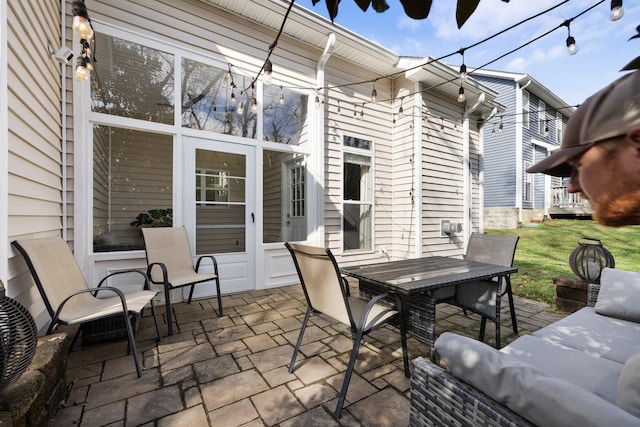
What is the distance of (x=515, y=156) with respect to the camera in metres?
10.1

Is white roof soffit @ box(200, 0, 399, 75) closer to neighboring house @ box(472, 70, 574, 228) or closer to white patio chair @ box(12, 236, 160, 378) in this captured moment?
white patio chair @ box(12, 236, 160, 378)

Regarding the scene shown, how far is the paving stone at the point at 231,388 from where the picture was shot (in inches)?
64.0

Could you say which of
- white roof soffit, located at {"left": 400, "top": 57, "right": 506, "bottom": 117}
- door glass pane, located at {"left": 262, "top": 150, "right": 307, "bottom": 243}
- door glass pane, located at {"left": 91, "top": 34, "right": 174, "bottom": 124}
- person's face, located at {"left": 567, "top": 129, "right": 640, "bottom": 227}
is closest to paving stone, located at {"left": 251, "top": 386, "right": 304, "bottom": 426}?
person's face, located at {"left": 567, "top": 129, "right": 640, "bottom": 227}

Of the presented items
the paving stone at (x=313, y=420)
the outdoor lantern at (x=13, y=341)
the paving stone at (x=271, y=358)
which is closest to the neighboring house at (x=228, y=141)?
the outdoor lantern at (x=13, y=341)

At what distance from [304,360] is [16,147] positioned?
2481 millimetres

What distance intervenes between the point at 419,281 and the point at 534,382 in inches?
47.3

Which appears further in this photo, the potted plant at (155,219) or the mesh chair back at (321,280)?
the potted plant at (155,219)

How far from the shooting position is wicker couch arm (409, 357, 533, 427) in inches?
31.6

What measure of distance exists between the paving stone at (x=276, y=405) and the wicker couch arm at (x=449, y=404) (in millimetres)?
754

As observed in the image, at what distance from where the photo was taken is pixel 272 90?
165 inches

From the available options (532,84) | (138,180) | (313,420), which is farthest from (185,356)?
→ (532,84)

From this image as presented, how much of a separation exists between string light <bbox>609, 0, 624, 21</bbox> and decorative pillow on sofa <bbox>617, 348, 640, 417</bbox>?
2.73 meters

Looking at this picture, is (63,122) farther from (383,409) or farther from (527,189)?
(527,189)

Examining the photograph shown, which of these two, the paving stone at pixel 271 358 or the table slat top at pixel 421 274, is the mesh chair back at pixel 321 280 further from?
the paving stone at pixel 271 358
